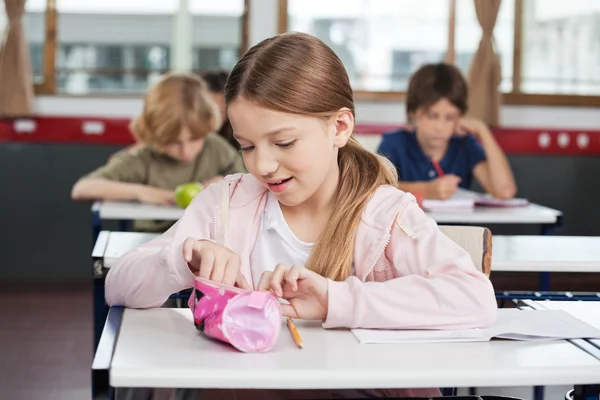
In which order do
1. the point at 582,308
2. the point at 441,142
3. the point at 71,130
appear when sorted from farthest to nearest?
the point at 71,130, the point at 441,142, the point at 582,308

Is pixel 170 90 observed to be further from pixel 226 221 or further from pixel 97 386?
pixel 97 386

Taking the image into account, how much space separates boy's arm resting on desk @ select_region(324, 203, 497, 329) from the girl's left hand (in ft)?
0.08

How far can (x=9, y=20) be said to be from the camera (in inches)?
196

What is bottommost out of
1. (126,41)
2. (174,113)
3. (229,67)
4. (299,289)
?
(299,289)

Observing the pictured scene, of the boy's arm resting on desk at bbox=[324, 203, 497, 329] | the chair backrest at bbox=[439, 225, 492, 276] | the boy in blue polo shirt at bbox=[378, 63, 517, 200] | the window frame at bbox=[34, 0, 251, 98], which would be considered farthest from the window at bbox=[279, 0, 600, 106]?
the boy's arm resting on desk at bbox=[324, 203, 497, 329]

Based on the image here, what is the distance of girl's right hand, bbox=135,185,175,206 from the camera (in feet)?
10.5

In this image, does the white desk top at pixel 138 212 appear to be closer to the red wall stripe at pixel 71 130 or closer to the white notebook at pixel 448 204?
the white notebook at pixel 448 204

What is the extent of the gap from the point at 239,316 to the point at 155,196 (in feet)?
6.68

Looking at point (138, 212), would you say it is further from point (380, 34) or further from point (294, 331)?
point (380, 34)

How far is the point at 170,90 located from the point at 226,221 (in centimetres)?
179

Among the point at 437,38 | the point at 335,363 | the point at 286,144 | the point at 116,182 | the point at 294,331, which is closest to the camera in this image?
the point at 335,363

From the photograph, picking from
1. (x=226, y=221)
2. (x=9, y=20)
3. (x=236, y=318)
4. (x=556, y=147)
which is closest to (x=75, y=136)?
(x=9, y=20)

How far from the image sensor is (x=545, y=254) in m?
2.20

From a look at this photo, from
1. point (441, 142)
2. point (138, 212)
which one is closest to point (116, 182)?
point (138, 212)
